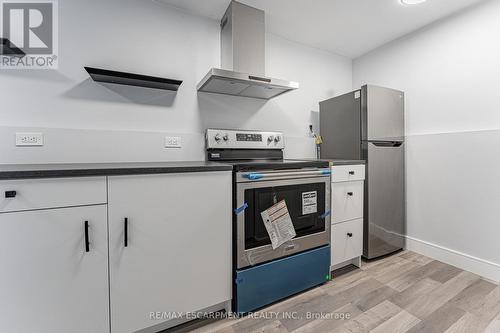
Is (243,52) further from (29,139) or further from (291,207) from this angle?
(29,139)

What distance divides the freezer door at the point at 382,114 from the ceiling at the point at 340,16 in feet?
2.05

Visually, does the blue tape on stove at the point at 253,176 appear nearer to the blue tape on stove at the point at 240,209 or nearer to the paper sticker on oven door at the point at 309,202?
the blue tape on stove at the point at 240,209

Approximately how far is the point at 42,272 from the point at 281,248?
122cm

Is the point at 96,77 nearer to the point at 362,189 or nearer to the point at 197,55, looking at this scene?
the point at 197,55

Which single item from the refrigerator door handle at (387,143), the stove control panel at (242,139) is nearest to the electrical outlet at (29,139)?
the stove control panel at (242,139)

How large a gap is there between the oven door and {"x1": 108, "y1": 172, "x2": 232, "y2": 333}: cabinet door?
0.09 metres

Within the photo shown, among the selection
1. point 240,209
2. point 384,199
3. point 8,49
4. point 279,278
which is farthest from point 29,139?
point 384,199

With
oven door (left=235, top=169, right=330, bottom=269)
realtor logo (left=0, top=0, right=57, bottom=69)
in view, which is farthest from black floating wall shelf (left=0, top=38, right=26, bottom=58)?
oven door (left=235, top=169, right=330, bottom=269)

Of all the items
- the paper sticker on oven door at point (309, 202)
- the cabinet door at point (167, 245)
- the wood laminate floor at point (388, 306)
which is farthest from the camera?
the paper sticker on oven door at point (309, 202)

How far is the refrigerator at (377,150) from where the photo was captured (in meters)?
1.94

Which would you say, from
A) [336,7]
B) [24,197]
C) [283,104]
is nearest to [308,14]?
[336,7]

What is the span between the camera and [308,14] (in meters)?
1.88

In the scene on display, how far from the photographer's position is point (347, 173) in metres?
1.77

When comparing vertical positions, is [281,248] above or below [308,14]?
below
